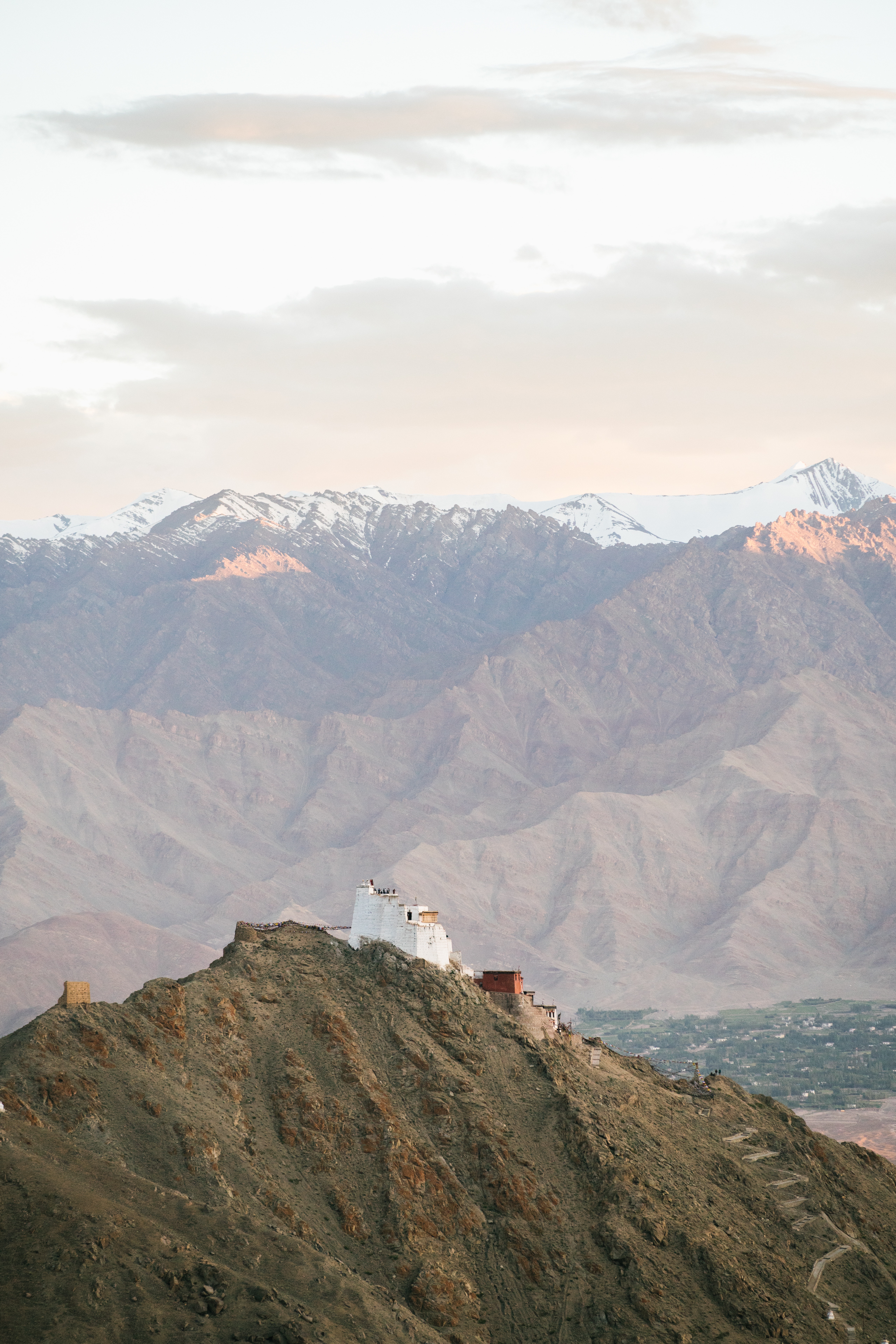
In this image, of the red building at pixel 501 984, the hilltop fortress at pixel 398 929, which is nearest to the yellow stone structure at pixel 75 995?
the hilltop fortress at pixel 398 929

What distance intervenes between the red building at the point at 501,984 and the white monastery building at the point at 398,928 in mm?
2150

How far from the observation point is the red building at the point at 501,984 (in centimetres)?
11325

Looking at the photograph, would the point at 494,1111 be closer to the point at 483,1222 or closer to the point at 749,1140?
the point at 483,1222

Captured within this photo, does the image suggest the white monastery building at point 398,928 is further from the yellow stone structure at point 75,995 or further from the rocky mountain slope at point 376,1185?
the yellow stone structure at point 75,995

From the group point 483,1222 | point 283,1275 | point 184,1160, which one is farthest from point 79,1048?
point 483,1222

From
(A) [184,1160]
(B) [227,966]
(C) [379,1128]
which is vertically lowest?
(A) [184,1160]

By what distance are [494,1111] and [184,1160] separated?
21811 millimetres

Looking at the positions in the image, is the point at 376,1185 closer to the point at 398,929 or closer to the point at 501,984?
the point at 398,929

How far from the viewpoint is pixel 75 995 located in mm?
94875

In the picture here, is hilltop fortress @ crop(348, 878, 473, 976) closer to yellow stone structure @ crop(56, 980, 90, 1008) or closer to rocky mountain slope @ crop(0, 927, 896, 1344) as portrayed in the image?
rocky mountain slope @ crop(0, 927, 896, 1344)

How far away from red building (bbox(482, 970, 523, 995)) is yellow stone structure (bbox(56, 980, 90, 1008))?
26.9 metres

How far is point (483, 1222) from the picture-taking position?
94.2 m

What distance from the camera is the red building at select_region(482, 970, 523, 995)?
113m

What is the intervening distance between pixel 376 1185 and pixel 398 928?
20.0 meters
